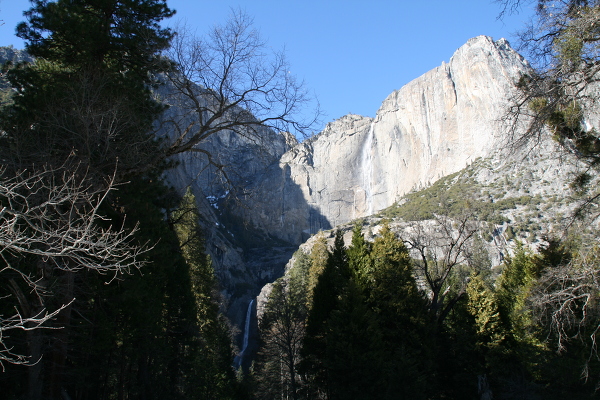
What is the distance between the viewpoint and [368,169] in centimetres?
9712

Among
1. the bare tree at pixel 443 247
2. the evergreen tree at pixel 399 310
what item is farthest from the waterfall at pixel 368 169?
the evergreen tree at pixel 399 310

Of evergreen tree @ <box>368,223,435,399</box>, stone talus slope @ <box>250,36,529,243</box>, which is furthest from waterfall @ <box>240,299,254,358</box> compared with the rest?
evergreen tree @ <box>368,223,435,399</box>

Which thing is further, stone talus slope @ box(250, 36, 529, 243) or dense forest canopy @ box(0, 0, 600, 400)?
stone talus slope @ box(250, 36, 529, 243)

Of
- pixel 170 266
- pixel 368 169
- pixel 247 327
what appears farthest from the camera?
pixel 368 169

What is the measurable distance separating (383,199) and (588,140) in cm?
8848

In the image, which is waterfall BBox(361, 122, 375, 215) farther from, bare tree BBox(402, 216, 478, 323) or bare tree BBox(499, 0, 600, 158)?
bare tree BBox(499, 0, 600, 158)

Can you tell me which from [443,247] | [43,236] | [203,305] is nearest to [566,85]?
[43,236]

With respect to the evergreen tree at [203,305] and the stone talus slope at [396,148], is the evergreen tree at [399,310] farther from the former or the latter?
the stone talus slope at [396,148]

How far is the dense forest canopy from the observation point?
5527 millimetres

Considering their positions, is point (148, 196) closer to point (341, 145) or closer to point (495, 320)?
point (495, 320)

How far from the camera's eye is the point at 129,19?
29.4ft

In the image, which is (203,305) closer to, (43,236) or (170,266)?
(170,266)

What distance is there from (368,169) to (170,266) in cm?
8774

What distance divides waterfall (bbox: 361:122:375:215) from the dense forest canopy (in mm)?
75522
